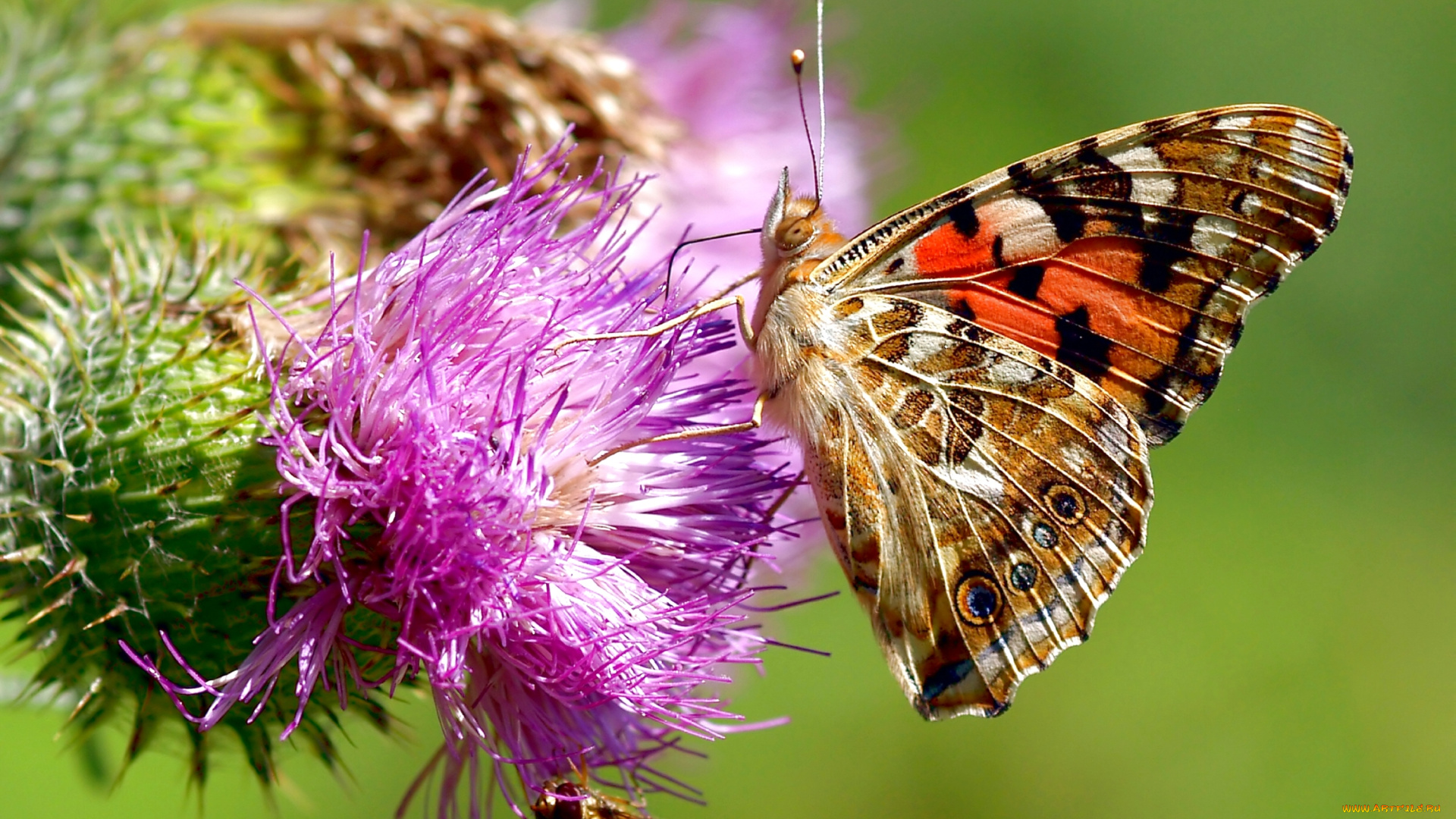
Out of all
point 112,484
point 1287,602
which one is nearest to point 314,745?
point 112,484

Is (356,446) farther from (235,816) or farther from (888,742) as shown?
(888,742)

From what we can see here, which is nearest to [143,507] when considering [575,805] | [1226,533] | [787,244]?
[575,805]

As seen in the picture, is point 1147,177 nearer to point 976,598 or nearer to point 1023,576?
point 1023,576

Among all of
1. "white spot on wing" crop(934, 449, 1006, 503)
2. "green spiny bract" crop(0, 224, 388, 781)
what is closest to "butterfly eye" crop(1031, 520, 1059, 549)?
"white spot on wing" crop(934, 449, 1006, 503)

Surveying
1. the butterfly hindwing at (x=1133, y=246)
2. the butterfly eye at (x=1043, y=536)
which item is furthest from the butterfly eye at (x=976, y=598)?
the butterfly hindwing at (x=1133, y=246)

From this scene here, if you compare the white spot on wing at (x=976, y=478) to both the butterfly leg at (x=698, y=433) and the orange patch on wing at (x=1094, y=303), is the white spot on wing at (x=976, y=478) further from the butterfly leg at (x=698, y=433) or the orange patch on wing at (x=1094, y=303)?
the butterfly leg at (x=698, y=433)

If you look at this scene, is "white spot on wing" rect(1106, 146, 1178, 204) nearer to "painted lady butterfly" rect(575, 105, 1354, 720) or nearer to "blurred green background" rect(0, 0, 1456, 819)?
"painted lady butterfly" rect(575, 105, 1354, 720)
